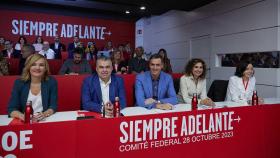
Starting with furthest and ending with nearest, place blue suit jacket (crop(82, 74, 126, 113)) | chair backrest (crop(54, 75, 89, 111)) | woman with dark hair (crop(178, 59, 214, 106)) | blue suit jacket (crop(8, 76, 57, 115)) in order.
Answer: chair backrest (crop(54, 75, 89, 111)) → woman with dark hair (crop(178, 59, 214, 106)) → blue suit jacket (crop(82, 74, 126, 113)) → blue suit jacket (crop(8, 76, 57, 115))

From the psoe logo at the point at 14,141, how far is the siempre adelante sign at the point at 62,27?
8518mm

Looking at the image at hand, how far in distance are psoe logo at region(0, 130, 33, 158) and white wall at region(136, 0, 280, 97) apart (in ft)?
14.4

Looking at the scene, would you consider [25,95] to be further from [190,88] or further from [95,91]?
[190,88]

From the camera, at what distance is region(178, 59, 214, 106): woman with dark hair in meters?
3.20

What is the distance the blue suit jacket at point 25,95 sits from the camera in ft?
7.29

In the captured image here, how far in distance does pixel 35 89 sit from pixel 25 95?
11 centimetres

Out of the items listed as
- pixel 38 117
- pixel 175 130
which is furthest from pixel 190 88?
pixel 38 117

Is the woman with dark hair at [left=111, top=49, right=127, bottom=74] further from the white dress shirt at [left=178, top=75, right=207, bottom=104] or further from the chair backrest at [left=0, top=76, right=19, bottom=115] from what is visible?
the chair backrest at [left=0, top=76, right=19, bottom=115]

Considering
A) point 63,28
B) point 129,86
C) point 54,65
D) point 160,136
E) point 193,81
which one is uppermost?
point 63,28

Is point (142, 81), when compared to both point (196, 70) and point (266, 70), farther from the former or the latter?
point (266, 70)

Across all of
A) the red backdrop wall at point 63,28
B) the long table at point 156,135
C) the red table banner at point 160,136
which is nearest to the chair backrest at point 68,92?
the long table at point 156,135

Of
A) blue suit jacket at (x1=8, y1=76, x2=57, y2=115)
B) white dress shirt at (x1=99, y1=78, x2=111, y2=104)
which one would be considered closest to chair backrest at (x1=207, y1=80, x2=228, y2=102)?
white dress shirt at (x1=99, y1=78, x2=111, y2=104)

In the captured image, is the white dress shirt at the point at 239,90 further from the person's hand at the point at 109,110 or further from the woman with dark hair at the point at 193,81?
the person's hand at the point at 109,110

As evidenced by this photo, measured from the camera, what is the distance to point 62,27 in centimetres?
957
